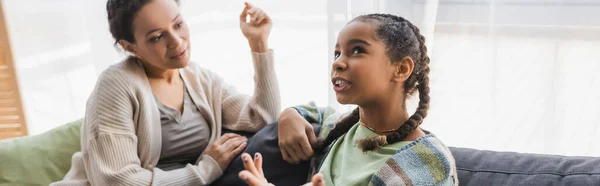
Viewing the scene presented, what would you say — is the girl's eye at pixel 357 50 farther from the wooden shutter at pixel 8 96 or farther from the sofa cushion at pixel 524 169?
the wooden shutter at pixel 8 96

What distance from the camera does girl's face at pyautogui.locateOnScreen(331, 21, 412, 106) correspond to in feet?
3.60

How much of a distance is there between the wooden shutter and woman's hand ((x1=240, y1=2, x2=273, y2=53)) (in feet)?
3.65

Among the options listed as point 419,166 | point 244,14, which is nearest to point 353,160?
point 419,166

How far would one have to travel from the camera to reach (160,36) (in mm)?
1368

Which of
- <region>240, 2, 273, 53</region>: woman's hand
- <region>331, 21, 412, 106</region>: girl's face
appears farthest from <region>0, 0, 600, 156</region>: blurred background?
<region>331, 21, 412, 106</region>: girl's face

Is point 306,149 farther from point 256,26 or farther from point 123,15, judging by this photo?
point 123,15

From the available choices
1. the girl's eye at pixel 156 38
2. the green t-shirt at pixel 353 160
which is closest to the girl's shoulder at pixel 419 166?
the green t-shirt at pixel 353 160

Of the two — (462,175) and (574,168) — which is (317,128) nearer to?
(462,175)

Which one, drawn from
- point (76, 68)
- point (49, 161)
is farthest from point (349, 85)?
point (76, 68)

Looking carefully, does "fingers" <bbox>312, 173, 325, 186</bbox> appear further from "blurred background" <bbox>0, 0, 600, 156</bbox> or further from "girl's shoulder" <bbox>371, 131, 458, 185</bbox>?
"blurred background" <bbox>0, 0, 600, 156</bbox>

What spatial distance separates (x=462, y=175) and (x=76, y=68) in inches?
59.5

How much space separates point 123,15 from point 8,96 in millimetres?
1133

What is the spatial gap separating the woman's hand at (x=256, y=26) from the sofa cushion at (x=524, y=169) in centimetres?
54

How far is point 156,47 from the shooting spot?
1.37 metres
